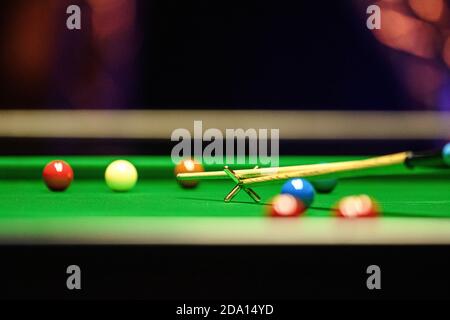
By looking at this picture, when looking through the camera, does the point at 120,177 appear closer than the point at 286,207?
No

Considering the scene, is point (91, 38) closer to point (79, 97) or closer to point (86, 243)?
point (79, 97)

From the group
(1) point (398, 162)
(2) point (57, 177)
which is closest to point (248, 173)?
(1) point (398, 162)

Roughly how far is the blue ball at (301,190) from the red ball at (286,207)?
0.45ft

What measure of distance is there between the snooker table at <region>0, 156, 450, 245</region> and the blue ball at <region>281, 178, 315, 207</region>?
0.20ft

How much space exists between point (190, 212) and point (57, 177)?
1234 millimetres

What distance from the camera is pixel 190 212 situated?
3084 mm

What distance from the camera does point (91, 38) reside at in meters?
8.59

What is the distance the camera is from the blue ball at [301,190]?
3.30m

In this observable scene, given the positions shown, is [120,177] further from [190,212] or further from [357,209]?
[357,209]

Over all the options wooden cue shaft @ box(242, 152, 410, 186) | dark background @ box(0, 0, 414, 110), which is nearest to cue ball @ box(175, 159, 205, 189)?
wooden cue shaft @ box(242, 152, 410, 186)

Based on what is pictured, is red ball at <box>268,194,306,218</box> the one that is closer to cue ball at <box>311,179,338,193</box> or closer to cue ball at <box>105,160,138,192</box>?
cue ball at <box>311,179,338,193</box>
